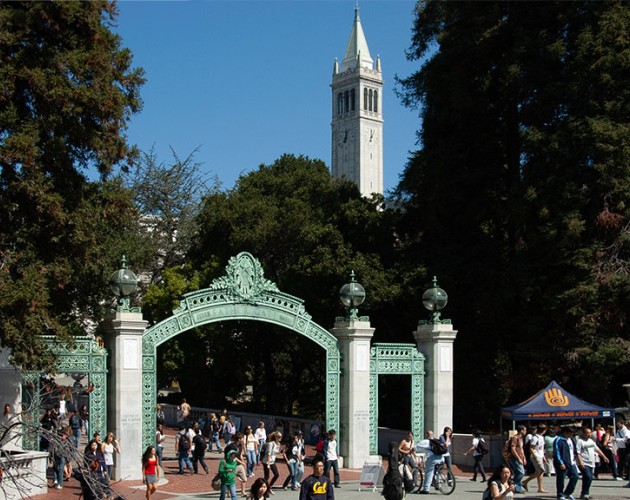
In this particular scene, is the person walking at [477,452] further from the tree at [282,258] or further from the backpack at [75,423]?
the tree at [282,258]

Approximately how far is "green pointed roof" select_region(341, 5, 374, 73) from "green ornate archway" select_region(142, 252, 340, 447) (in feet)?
395

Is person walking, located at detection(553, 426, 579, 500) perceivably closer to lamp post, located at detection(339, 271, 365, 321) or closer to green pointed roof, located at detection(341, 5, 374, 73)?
lamp post, located at detection(339, 271, 365, 321)

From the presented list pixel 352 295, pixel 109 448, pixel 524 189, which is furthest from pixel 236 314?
pixel 524 189

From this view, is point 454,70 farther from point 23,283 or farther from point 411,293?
point 23,283

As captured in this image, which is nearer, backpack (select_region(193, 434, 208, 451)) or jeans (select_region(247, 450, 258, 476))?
jeans (select_region(247, 450, 258, 476))

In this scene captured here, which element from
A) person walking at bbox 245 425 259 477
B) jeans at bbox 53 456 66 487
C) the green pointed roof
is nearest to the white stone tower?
the green pointed roof

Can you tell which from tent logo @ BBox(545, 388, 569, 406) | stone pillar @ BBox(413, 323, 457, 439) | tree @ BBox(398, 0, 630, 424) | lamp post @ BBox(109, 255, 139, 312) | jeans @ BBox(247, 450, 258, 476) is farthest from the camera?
tree @ BBox(398, 0, 630, 424)

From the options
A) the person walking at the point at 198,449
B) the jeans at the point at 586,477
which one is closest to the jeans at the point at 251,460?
the person walking at the point at 198,449

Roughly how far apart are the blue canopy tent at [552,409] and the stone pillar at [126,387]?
30.8ft

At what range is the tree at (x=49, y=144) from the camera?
18.6 metres

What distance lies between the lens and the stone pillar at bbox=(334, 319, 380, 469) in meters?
23.8

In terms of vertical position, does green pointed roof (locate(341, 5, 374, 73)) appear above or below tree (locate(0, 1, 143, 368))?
above

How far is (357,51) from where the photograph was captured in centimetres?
14225

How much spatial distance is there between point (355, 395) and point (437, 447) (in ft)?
14.3
